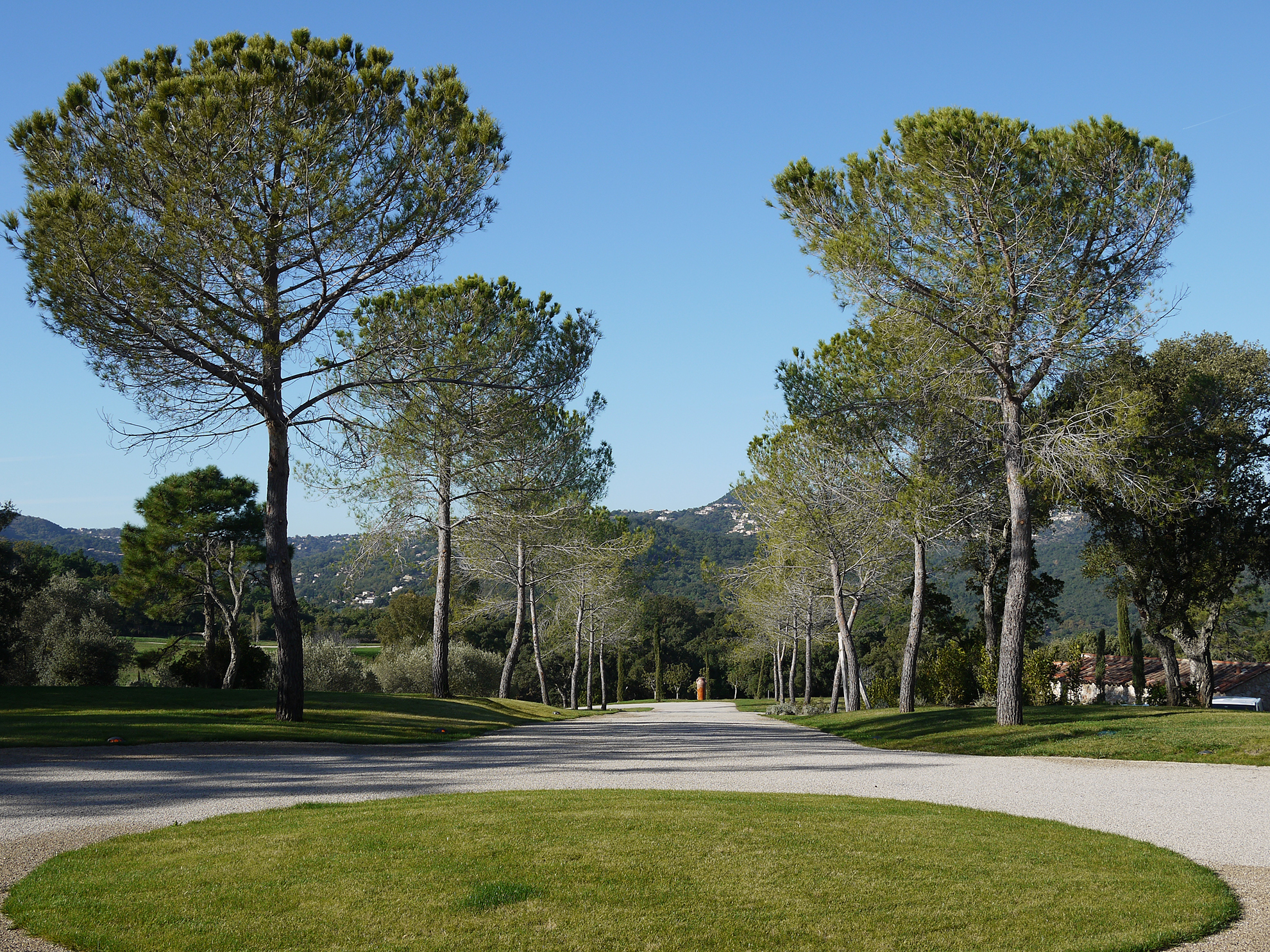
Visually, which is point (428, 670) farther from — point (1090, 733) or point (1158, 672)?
point (1158, 672)

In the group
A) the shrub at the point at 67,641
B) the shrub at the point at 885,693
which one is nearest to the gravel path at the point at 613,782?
the shrub at the point at 885,693

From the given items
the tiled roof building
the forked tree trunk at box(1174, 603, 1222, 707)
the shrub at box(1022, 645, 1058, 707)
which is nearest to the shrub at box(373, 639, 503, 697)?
the shrub at box(1022, 645, 1058, 707)

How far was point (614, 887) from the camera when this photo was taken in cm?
493

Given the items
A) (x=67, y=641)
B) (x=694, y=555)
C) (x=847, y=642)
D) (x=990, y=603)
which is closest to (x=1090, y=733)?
(x=847, y=642)

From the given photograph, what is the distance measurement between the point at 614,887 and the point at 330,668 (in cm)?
3256

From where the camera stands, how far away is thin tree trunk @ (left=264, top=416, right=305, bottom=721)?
15.7 meters

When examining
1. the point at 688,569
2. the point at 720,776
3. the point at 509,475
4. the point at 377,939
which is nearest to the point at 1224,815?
the point at 720,776

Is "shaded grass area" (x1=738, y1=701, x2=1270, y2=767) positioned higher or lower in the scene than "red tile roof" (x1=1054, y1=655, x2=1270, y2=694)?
higher

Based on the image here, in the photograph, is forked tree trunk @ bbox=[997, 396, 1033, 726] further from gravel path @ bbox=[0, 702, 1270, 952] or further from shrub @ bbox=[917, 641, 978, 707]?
shrub @ bbox=[917, 641, 978, 707]

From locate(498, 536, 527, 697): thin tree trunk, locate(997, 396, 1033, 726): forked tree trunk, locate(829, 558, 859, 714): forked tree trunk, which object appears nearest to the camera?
locate(997, 396, 1033, 726): forked tree trunk

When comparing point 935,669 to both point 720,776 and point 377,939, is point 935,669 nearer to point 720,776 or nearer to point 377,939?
point 720,776

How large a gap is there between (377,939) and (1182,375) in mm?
26370

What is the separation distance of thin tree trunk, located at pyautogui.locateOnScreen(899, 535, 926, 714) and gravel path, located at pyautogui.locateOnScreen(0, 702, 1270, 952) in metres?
7.45

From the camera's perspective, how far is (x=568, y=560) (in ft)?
104
